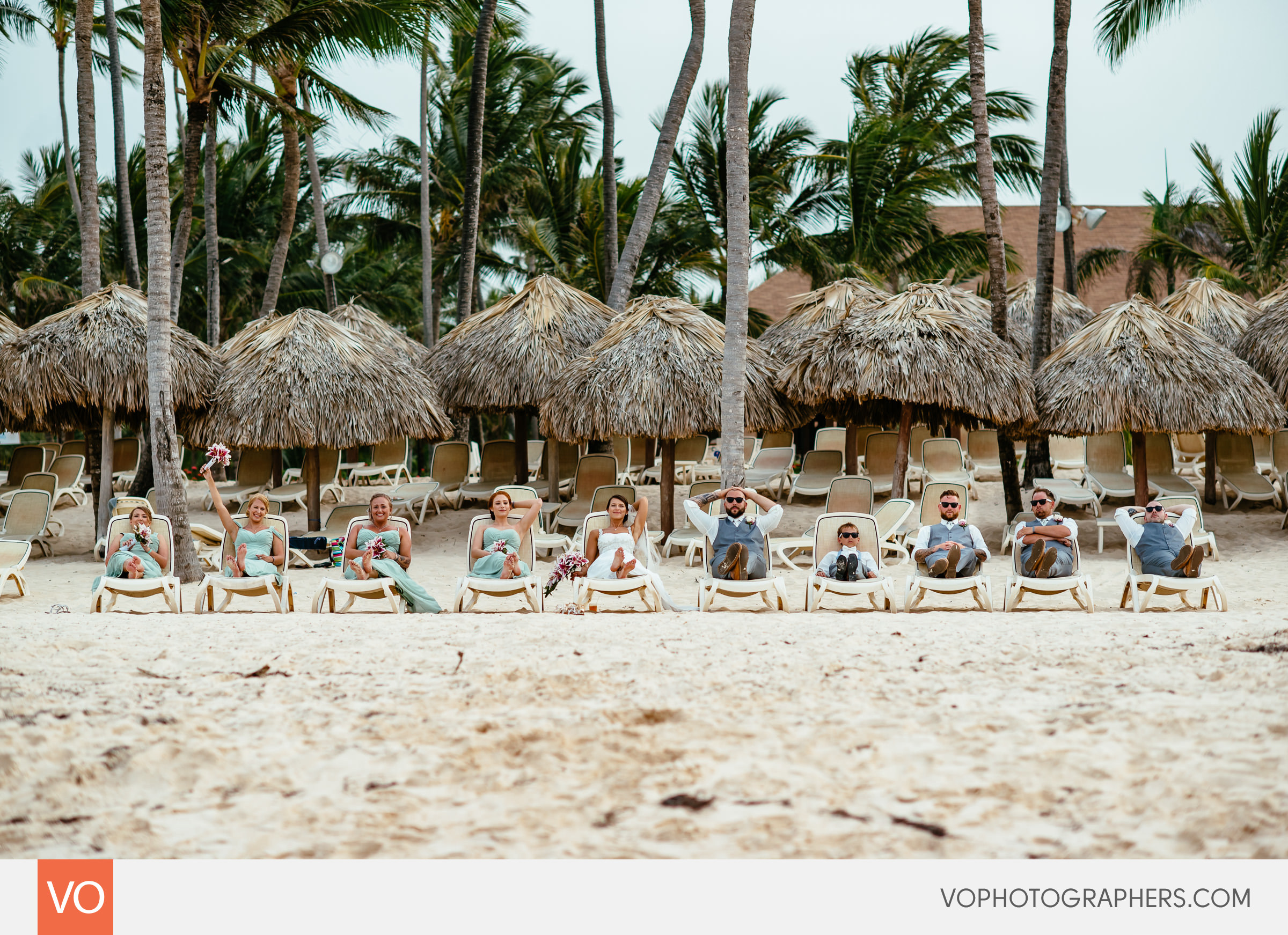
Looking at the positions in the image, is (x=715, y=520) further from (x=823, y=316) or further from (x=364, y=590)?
(x=823, y=316)

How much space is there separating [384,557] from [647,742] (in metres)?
3.51

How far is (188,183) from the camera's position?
40.8ft

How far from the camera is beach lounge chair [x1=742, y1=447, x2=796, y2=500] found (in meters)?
13.0

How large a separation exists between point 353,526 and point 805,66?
2617 cm

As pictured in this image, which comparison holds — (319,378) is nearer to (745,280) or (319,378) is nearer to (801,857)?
(745,280)

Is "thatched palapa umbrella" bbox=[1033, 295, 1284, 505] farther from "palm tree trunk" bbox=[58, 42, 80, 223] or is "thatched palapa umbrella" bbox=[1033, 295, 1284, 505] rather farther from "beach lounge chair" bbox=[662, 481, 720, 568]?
"palm tree trunk" bbox=[58, 42, 80, 223]

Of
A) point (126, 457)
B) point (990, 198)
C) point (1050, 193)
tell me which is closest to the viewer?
point (990, 198)

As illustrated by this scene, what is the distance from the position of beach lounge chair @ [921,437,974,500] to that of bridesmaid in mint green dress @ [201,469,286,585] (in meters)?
7.74

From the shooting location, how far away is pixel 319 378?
10.9 metres

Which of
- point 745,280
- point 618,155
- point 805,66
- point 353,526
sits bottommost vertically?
point 353,526

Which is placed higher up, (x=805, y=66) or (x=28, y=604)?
(x=805, y=66)

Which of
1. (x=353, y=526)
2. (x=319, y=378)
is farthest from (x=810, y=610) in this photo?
(x=319, y=378)
